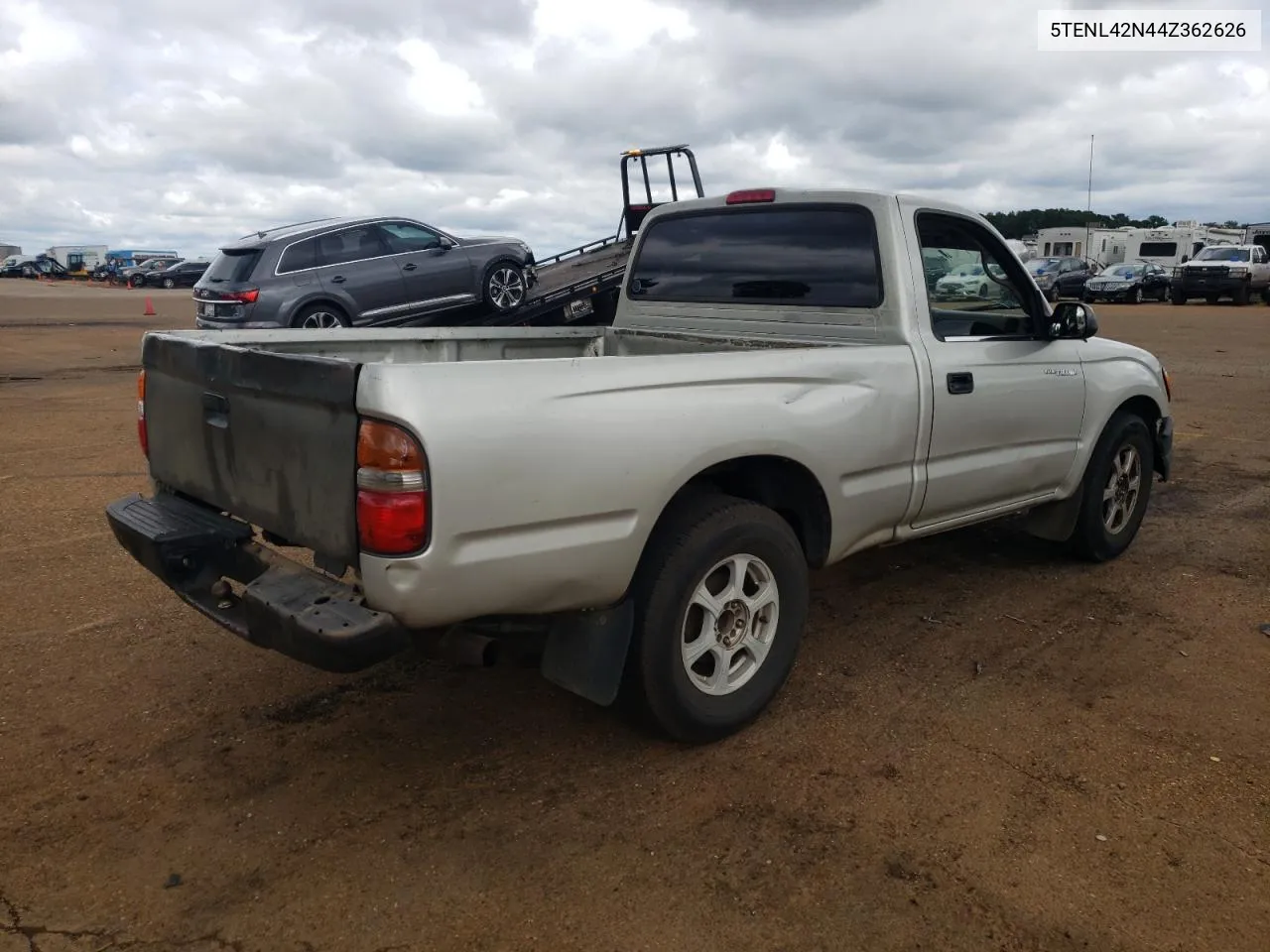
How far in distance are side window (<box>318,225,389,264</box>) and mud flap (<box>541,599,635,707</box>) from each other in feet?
31.2

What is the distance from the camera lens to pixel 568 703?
147 inches

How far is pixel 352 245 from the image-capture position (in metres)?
11.7

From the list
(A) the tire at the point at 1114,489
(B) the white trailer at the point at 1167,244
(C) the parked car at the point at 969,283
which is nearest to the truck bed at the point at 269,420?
(C) the parked car at the point at 969,283

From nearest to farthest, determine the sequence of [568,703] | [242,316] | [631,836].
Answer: [631,836] → [568,703] → [242,316]

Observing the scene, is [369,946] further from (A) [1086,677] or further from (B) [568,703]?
(A) [1086,677]

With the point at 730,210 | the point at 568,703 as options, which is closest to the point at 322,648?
the point at 568,703

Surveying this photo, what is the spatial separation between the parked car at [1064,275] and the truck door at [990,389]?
30.1 m

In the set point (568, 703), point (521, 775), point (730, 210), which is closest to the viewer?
point (521, 775)

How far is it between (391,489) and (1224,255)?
3484cm

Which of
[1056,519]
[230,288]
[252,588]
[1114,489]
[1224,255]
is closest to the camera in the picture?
[252,588]

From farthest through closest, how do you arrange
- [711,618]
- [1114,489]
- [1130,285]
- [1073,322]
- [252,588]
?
[1130,285]
[1114,489]
[1073,322]
[711,618]
[252,588]

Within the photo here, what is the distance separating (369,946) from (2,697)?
2.09 m

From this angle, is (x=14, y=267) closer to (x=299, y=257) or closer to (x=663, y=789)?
(x=299, y=257)

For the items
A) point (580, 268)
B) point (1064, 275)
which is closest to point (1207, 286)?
point (1064, 275)
